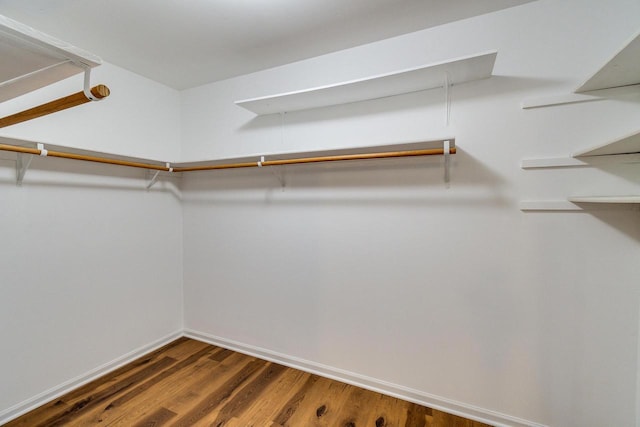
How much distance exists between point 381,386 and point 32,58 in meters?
2.44

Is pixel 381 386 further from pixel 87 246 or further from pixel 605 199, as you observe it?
pixel 87 246

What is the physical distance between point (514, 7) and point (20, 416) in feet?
12.8

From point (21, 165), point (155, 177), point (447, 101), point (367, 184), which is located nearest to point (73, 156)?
point (21, 165)

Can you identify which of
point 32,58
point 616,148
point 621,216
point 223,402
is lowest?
point 223,402

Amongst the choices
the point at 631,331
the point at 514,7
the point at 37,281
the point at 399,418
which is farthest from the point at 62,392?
the point at 514,7

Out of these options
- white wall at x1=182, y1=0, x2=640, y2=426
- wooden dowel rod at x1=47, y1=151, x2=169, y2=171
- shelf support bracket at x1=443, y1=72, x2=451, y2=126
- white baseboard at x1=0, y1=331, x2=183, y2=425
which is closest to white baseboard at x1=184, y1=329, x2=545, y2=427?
white wall at x1=182, y1=0, x2=640, y2=426

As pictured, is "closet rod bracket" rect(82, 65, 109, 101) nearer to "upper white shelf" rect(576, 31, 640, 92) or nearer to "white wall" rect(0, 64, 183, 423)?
"white wall" rect(0, 64, 183, 423)

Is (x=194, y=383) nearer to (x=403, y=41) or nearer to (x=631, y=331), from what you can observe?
(x=631, y=331)

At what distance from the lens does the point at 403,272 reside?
198 centimetres

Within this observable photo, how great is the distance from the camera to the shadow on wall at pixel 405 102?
167 centimetres

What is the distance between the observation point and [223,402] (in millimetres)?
1950

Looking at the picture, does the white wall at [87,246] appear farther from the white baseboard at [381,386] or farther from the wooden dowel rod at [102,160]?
the white baseboard at [381,386]

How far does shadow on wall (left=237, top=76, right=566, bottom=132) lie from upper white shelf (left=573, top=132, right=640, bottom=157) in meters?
0.44

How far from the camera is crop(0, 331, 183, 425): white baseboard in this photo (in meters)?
1.81
